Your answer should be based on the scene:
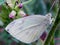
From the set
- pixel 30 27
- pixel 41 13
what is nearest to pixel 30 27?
pixel 30 27

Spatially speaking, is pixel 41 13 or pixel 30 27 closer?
pixel 30 27

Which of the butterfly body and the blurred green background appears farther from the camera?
the butterfly body

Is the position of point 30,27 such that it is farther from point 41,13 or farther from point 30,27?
point 41,13

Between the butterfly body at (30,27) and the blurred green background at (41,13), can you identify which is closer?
the blurred green background at (41,13)

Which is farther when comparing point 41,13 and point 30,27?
point 41,13

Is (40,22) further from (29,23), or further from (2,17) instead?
(2,17)
